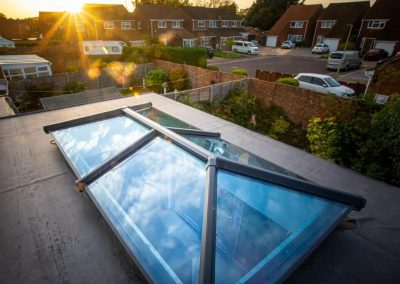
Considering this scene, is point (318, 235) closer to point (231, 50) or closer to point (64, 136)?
point (64, 136)

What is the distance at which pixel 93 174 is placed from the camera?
2287 millimetres

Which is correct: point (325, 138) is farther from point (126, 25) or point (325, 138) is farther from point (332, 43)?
point (126, 25)

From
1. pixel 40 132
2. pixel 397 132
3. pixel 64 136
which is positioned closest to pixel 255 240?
pixel 64 136

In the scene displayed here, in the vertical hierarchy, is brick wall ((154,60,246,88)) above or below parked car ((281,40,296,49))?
below

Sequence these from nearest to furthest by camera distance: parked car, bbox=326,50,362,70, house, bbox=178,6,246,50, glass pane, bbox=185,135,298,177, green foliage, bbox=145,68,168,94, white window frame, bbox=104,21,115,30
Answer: glass pane, bbox=185,135,298,177 < green foliage, bbox=145,68,168,94 < parked car, bbox=326,50,362,70 < white window frame, bbox=104,21,115,30 < house, bbox=178,6,246,50

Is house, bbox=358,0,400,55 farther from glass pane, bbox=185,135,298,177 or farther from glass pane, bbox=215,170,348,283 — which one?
glass pane, bbox=215,170,348,283

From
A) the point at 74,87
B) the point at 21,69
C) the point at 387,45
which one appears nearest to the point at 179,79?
the point at 74,87

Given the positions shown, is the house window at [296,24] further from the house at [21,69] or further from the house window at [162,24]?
the house at [21,69]

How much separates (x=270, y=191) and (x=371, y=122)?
7.49 m

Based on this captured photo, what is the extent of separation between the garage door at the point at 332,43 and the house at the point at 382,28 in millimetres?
2989

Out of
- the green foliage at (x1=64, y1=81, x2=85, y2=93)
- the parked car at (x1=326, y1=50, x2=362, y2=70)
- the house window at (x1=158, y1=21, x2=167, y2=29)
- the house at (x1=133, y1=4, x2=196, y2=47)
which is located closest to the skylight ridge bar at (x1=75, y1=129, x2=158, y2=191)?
the green foliage at (x1=64, y1=81, x2=85, y2=93)

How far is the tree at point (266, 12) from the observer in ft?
159

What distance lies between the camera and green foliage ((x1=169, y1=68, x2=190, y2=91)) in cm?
1684

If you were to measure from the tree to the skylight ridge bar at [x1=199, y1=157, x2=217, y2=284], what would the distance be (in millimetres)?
56912
